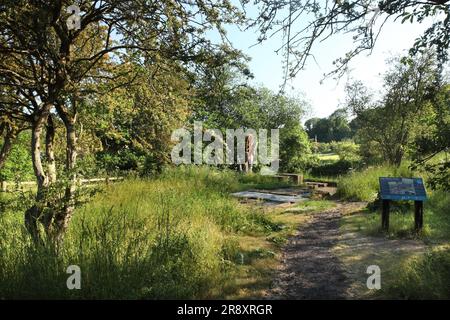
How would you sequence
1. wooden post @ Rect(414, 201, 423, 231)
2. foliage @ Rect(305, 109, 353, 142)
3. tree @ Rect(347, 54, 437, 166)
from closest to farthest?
1. wooden post @ Rect(414, 201, 423, 231)
2. tree @ Rect(347, 54, 437, 166)
3. foliage @ Rect(305, 109, 353, 142)

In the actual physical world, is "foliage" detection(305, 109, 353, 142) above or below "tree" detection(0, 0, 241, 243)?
above

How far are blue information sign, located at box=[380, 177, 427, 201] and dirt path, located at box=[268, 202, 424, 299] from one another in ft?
2.91

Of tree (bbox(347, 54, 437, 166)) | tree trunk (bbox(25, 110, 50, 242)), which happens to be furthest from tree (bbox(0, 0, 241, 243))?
tree (bbox(347, 54, 437, 166))

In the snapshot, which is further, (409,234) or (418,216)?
(418,216)

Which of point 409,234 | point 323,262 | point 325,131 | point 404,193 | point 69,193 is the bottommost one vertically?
point 323,262

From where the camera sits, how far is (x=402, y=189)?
7.29 meters

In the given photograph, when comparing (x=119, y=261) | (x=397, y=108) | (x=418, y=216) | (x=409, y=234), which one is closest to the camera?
(x=119, y=261)

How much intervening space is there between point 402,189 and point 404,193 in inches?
4.2

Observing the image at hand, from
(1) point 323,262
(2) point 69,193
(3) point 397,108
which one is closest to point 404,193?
(1) point 323,262

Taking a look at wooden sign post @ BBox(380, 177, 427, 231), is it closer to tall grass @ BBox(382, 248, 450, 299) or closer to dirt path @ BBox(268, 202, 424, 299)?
dirt path @ BBox(268, 202, 424, 299)

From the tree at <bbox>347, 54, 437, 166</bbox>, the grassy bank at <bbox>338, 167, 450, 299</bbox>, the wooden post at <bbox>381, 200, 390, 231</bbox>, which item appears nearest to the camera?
the grassy bank at <bbox>338, 167, 450, 299</bbox>

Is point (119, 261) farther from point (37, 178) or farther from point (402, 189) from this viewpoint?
point (402, 189)

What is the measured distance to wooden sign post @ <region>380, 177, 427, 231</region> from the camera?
698 centimetres

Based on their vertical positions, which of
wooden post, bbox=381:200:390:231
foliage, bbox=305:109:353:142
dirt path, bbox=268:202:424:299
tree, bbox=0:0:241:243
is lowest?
dirt path, bbox=268:202:424:299
